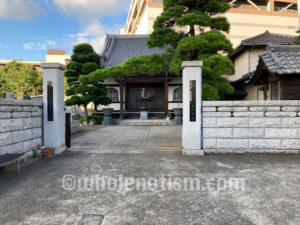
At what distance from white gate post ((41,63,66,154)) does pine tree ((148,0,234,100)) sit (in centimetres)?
429

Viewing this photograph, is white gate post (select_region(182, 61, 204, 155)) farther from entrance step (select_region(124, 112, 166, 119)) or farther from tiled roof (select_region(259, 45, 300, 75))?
entrance step (select_region(124, 112, 166, 119))

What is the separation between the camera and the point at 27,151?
5.20 m

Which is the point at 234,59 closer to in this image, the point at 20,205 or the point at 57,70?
the point at 57,70

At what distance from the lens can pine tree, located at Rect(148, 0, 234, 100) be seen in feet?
23.3

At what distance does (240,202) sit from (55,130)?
5.32 metres

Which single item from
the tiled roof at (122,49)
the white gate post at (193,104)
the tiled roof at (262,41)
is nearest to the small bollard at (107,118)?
the tiled roof at (122,49)

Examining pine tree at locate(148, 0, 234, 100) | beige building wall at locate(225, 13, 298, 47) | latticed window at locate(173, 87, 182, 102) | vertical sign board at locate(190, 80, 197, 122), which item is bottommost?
vertical sign board at locate(190, 80, 197, 122)

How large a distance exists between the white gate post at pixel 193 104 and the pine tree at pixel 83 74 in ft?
32.1

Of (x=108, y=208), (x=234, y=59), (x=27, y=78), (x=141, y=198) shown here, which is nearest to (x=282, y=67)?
(x=141, y=198)

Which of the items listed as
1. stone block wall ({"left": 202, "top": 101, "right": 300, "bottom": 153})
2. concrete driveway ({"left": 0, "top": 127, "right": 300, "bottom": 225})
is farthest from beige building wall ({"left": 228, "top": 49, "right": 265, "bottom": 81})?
concrete driveway ({"left": 0, "top": 127, "right": 300, "bottom": 225})

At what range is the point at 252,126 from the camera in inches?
218

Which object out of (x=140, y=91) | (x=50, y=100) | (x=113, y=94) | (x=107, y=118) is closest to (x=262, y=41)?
(x=140, y=91)

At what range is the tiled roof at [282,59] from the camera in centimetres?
672

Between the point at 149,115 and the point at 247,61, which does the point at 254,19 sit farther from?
the point at 149,115
